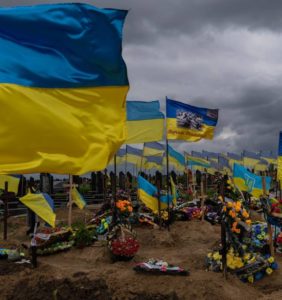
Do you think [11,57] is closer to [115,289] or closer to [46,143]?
[46,143]

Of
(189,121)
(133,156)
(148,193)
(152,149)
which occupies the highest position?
(189,121)

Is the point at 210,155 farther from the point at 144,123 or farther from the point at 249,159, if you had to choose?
the point at 144,123

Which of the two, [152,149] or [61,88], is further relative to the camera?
[152,149]

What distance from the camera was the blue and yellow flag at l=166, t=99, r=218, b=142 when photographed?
16.8 metres

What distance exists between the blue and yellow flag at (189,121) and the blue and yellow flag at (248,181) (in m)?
3.50

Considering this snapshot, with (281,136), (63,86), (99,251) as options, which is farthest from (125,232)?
(63,86)

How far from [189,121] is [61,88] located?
466 inches

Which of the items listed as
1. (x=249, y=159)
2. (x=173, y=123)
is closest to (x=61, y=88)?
(x=173, y=123)

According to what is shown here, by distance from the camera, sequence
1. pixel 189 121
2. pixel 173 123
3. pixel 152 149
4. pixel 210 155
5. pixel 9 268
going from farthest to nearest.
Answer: pixel 210 155 → pixel 152 149 → pixel 189 121 → pixel 173 123 → pixel 9 268

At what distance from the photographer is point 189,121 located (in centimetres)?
1722

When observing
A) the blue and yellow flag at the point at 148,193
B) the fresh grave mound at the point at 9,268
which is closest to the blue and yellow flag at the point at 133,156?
the blue and yellow flag at the point at 148,193

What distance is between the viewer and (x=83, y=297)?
298 inches

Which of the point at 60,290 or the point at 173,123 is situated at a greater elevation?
the point at 173,123

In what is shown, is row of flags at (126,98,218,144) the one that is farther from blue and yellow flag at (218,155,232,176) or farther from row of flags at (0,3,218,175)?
blue and yellow flag at (218,155,232,176)
